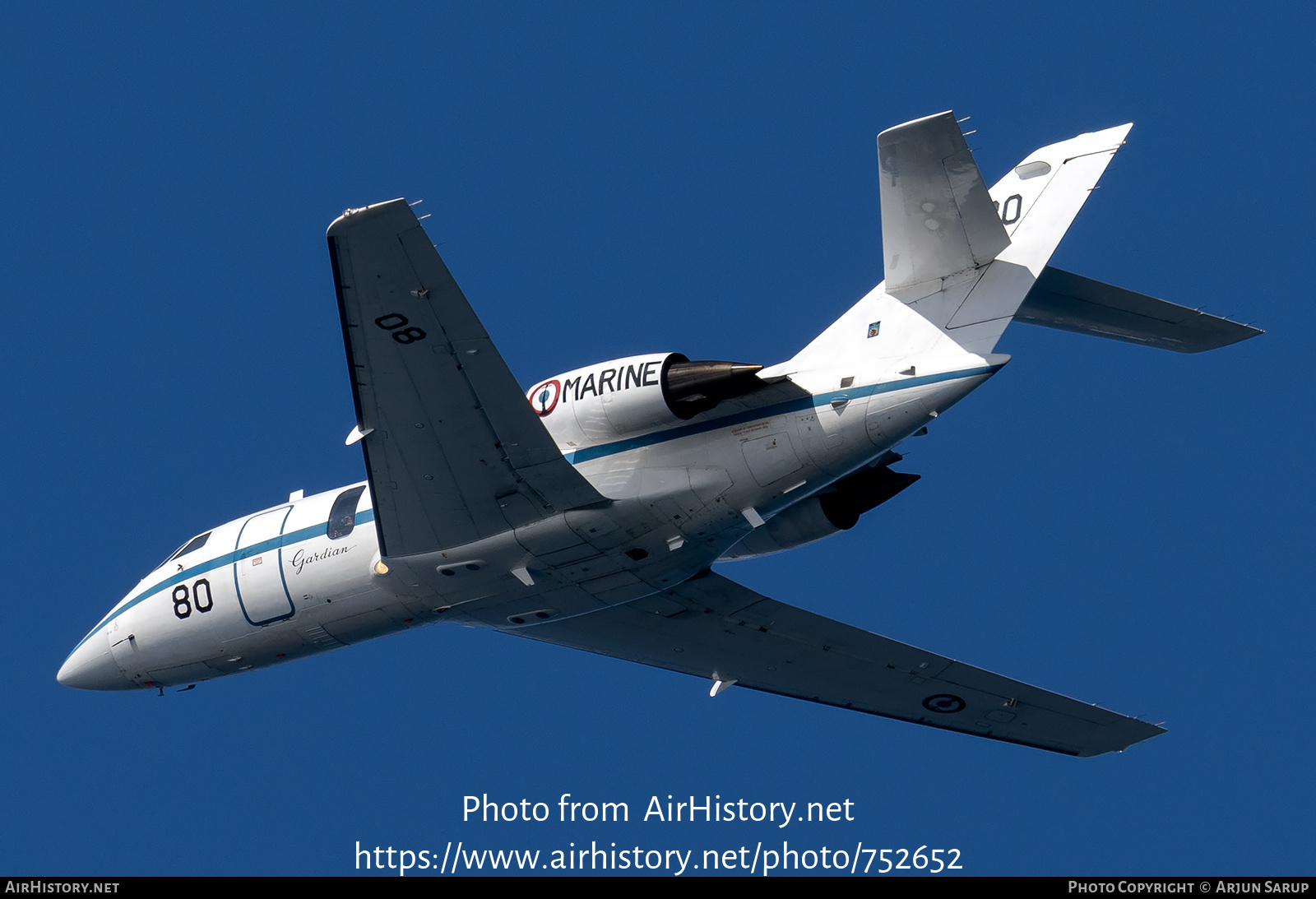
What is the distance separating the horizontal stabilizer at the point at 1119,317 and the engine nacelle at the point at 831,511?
308 centimetres

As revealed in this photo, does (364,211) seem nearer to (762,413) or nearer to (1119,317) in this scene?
(762,413)

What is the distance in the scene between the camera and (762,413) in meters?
22.6

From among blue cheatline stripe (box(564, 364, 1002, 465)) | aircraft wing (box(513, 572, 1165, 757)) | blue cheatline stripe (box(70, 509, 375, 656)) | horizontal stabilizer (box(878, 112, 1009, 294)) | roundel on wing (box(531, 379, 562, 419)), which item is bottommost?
aircraft wing (box(513, 572, 1165, 757))

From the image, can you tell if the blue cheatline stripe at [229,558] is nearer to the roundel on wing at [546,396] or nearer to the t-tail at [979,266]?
the roundel on wing at [546,396]

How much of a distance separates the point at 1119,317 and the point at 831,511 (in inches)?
202

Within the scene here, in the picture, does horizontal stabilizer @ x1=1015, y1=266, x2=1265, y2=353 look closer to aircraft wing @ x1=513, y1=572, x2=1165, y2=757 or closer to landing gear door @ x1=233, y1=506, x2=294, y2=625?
aircraft wing @ x1=513, y1=572, x2=1165, y2=757

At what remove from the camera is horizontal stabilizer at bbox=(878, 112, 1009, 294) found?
21000 millimetres

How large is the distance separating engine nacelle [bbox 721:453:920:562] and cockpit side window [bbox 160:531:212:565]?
9.07 meters

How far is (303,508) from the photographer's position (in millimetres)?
26734

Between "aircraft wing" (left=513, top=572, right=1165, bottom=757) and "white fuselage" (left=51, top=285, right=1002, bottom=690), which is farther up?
"white fuselage" (left=51, top=285, right=1002, bottom=690)

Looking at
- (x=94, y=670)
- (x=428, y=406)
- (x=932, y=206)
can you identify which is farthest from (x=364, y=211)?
(x=94, y=670)

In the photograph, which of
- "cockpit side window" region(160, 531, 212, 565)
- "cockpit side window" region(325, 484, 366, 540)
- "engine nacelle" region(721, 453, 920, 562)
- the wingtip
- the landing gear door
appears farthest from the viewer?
"cockpit side window" region(160, 531, 212, 565)

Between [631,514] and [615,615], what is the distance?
17.5 ft

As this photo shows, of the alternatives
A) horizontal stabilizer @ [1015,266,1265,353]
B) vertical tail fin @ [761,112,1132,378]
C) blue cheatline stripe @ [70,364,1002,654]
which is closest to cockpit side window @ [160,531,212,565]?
blue cheatline stripe @ [70,364,1002,654]
